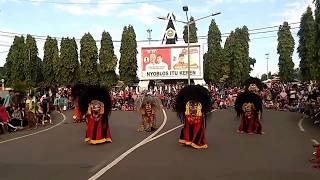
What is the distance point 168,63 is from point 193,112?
42930mm

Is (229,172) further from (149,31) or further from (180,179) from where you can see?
(149,31)

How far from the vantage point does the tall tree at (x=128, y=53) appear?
65.9 m

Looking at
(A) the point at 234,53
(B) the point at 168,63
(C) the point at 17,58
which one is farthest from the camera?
(A) the point at 234,53

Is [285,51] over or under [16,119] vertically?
over

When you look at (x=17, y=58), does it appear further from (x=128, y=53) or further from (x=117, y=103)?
(x=117, y=103)

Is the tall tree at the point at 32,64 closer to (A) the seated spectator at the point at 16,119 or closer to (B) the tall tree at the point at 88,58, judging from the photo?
(B) the tall tree at the point at 88,58

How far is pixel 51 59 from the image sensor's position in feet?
221

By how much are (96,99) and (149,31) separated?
245ft

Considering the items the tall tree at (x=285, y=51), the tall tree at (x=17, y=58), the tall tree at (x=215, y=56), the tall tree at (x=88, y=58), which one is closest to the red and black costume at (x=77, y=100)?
the tall tree at (x=88, y=58)

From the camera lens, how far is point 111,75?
67375 mm

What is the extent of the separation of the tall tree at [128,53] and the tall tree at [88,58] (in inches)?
128

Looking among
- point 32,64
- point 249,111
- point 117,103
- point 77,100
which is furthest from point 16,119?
point 32,64

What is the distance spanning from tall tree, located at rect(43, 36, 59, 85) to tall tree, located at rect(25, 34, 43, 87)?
136 cm

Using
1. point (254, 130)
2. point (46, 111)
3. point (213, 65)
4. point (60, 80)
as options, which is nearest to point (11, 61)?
point (60, 80)
